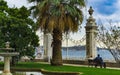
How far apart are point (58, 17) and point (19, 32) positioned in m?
4.01

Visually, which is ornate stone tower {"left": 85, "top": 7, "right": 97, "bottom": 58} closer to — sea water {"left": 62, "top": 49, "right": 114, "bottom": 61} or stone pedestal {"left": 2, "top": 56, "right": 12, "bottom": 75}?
sea water {"left": 62, "top": 49, "right": 114, "bottom": 61}

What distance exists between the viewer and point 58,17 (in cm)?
3061

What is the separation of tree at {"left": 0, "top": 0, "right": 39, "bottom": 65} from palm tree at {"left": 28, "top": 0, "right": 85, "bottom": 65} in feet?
4.82

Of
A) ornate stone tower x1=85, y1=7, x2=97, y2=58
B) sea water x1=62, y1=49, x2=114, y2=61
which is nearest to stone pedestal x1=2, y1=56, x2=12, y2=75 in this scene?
ornate stone tower x1=85, y1=7, x2=97, y2=58

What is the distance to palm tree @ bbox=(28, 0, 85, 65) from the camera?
100 ft

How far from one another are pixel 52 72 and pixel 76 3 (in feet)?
33.0

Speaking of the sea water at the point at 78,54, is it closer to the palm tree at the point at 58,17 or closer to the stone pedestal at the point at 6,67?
the palm tree at the point at 58,17

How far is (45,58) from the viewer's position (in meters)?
40.6

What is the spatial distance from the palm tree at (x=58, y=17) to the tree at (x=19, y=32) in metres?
1.47

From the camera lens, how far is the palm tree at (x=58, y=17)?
3048 cm

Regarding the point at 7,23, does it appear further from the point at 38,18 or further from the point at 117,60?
the point at 117,60

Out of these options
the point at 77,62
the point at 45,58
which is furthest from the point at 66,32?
the point at 45,58

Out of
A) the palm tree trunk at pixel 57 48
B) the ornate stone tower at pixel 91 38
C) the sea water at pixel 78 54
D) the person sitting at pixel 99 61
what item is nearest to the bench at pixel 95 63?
the person sitting at pixel 99 61

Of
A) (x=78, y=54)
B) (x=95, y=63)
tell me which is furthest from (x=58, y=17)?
(x=78, y=54)
